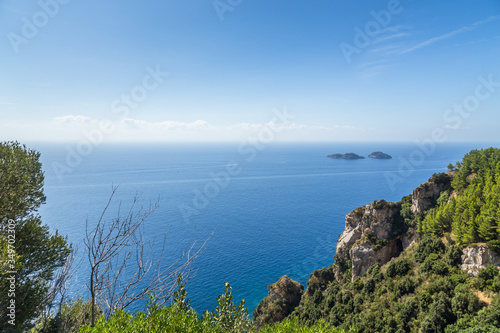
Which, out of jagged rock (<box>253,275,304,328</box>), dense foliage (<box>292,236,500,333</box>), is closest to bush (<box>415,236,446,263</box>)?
dense foliage (<box>292,236,500,333</box>)

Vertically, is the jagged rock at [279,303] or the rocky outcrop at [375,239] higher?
the rocky outcrop at [375,239]

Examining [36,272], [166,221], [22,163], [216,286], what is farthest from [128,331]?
[166,221]

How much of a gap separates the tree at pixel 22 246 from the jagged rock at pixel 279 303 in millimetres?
35764

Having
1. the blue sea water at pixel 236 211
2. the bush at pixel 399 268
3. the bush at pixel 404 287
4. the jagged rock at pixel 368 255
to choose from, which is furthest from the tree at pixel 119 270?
the jagged rock at pixel 368 255

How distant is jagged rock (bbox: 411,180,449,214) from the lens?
38.3m

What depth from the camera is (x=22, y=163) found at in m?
12.4

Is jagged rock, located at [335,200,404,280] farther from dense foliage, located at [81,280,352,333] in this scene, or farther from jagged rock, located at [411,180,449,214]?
dense foliage, located at [81,280,352,333]

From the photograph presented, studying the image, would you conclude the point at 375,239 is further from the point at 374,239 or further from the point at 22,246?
the point at 22,246

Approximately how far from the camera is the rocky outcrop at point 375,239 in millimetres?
37594

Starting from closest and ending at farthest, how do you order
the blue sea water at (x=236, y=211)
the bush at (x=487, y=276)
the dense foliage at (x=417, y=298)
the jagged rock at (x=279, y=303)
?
the dense foliage at (x=417, y=298) < the bush at (x=487, y=276) < the jagged rock at (x=279, y=303) < the blue sea water at (x=236, y=211)

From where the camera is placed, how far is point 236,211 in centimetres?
8738

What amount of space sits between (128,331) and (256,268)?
5229 centimetres

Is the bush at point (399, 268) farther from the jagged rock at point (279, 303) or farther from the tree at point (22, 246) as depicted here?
the tree at point (22, 246)

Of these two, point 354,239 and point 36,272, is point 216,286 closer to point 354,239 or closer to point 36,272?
point 354,239
